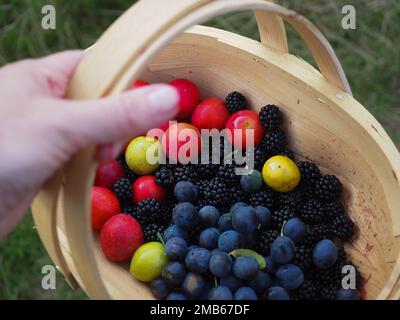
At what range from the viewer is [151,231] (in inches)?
46.4

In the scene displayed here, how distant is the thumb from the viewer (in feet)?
2.39

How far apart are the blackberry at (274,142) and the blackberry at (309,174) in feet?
0.20

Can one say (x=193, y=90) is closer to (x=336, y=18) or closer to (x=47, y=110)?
(x=47, y=110)

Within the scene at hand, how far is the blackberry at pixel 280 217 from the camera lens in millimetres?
1157

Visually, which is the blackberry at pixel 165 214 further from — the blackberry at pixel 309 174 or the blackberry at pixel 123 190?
the blackberry at pixel 309 174

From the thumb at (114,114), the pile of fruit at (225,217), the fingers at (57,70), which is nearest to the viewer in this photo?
the thumb at (114,114)

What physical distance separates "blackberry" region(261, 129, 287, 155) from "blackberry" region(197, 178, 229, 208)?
0.43 ft

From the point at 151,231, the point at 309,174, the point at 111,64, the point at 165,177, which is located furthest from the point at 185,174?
the point at 111,64

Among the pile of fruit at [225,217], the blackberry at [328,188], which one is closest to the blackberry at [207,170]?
the pile of fruit at [225,217]

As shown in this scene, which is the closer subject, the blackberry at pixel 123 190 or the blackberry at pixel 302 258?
the blackberry at pixel 302 258

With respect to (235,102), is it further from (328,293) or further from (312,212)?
(328,293)

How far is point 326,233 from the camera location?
116 cm

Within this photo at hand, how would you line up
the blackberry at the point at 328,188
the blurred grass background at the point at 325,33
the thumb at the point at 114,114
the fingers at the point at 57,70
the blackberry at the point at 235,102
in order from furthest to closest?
1. the blurred grass background at the point at 325,33
2. the blackberry at the point at 235,102
3. the blackberry at the point at 328,188
4. the fingers at the point at 57,70
5. the thumb at the point at 114,114
